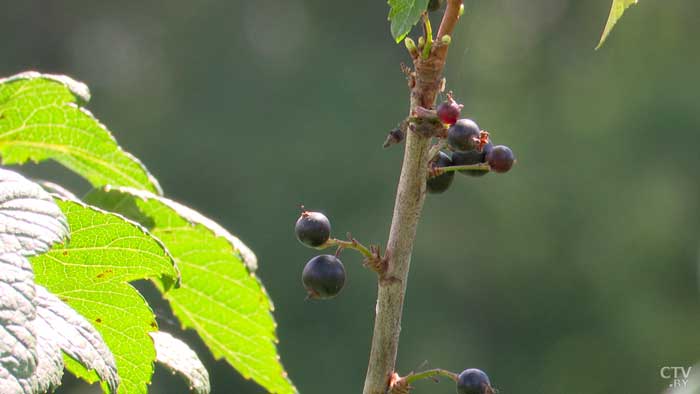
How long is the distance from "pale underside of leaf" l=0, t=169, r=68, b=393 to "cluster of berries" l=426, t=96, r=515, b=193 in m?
0.50

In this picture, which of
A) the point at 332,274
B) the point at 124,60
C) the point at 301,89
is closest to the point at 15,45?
the point at 124,60

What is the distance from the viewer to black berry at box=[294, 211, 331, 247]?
1598mm

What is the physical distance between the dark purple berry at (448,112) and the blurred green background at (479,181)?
1526 cm

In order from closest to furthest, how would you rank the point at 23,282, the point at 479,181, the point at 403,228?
the point at 23,282
the point at 403,228
the point at 479,181

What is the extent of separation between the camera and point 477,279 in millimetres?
20484

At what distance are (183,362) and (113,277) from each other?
18cm

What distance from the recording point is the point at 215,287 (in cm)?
182

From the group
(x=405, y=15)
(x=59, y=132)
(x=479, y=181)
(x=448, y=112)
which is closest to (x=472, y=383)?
(x=448, y=112)

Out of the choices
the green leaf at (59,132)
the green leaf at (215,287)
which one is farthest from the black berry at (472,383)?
the green leaf at (59,132)

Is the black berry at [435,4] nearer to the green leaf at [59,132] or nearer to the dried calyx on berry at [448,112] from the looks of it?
the dried calyx on berry at [448,112]

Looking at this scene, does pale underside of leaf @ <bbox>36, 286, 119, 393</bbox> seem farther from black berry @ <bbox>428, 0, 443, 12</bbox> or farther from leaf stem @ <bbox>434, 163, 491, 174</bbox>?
black berry @ <bbox>428, 0, 443, 12</bbox>

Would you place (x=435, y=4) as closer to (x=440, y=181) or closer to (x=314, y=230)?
(x=440, y=181)

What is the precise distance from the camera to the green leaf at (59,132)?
68.2 inches

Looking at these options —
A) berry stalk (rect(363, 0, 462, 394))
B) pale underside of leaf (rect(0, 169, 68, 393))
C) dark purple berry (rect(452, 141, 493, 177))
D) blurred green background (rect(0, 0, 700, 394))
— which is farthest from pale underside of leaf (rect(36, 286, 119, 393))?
blurred green background (rect(0, 0, 700, 394))
